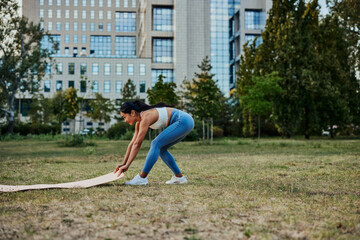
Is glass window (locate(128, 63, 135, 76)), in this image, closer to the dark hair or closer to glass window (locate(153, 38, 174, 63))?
glass window (locate(153, 38, 174, 63))

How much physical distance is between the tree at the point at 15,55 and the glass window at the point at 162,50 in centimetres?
2966

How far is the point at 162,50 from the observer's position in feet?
236

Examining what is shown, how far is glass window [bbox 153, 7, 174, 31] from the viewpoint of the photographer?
→ 70481 millimetres

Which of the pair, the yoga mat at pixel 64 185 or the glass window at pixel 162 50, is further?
the glass window at pixel 162 50

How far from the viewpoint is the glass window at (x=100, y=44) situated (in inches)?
3728

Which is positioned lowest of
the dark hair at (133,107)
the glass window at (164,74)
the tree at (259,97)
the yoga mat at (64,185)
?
the yoga mat at (64,185)

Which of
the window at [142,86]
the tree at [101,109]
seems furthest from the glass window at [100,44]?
the tree at [101,109]

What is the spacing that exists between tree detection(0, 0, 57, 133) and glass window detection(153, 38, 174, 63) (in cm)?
2966

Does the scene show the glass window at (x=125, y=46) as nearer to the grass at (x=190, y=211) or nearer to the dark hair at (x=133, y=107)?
the dark hair at (x=133, y=107)

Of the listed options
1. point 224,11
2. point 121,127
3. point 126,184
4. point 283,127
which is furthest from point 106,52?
point 126,184

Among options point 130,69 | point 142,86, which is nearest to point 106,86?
point 130,69

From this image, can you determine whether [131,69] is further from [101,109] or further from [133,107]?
[133,107]

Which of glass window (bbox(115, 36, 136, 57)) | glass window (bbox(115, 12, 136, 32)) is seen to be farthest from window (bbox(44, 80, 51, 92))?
glass window (bbox(115, 12, 136, 32))

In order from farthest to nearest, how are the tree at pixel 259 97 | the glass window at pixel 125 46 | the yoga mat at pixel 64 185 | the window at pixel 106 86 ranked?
the glass window at pixel 125 46 < the window at pixel 106 86 < the tree at pixel 259 97 < the yoga mat at pixel 64 185
